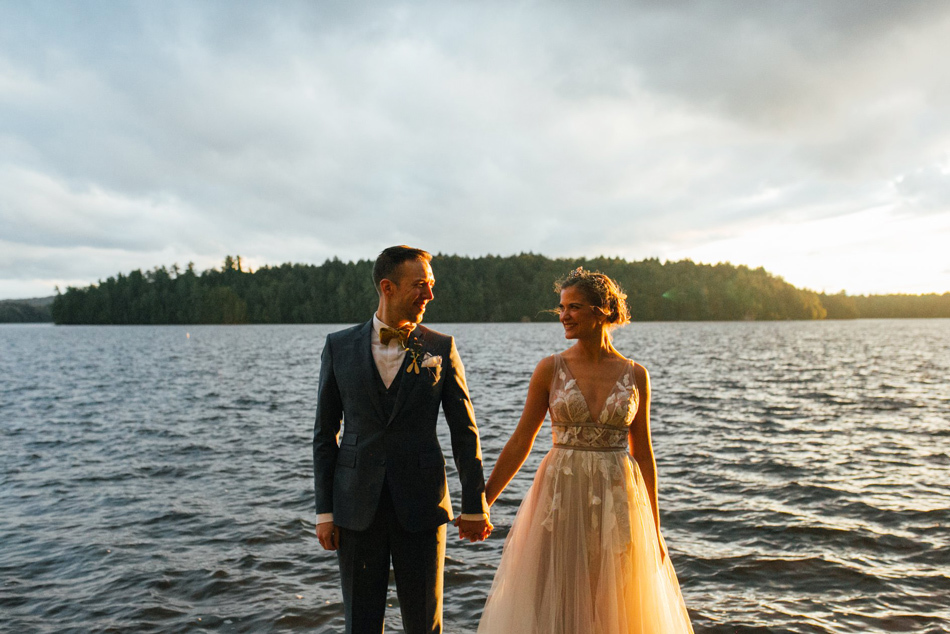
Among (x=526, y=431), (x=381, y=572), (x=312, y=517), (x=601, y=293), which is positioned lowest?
(x=312, y=517)

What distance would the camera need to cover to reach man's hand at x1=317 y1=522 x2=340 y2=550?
383 centimetres

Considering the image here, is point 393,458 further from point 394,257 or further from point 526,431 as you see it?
point 394,257

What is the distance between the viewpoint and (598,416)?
395 cm

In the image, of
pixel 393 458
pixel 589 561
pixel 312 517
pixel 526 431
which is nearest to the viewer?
pixel 393 458

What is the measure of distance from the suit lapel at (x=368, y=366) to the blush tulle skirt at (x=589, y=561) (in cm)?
118

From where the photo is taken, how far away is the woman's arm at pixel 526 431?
13.6ft

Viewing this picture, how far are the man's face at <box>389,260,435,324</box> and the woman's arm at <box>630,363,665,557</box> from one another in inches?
56.1

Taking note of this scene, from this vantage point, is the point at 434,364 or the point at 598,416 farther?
the point at 598,416

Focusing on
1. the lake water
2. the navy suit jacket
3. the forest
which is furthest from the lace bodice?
the forest

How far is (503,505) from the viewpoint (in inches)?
433

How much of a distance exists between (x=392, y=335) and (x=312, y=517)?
7628 millimetres

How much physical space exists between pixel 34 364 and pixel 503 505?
5368 centimetres

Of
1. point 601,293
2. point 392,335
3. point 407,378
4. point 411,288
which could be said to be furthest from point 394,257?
point 601,293

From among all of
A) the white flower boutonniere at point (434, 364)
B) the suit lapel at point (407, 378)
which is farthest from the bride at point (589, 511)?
the suit lapel at point (407, 378)
